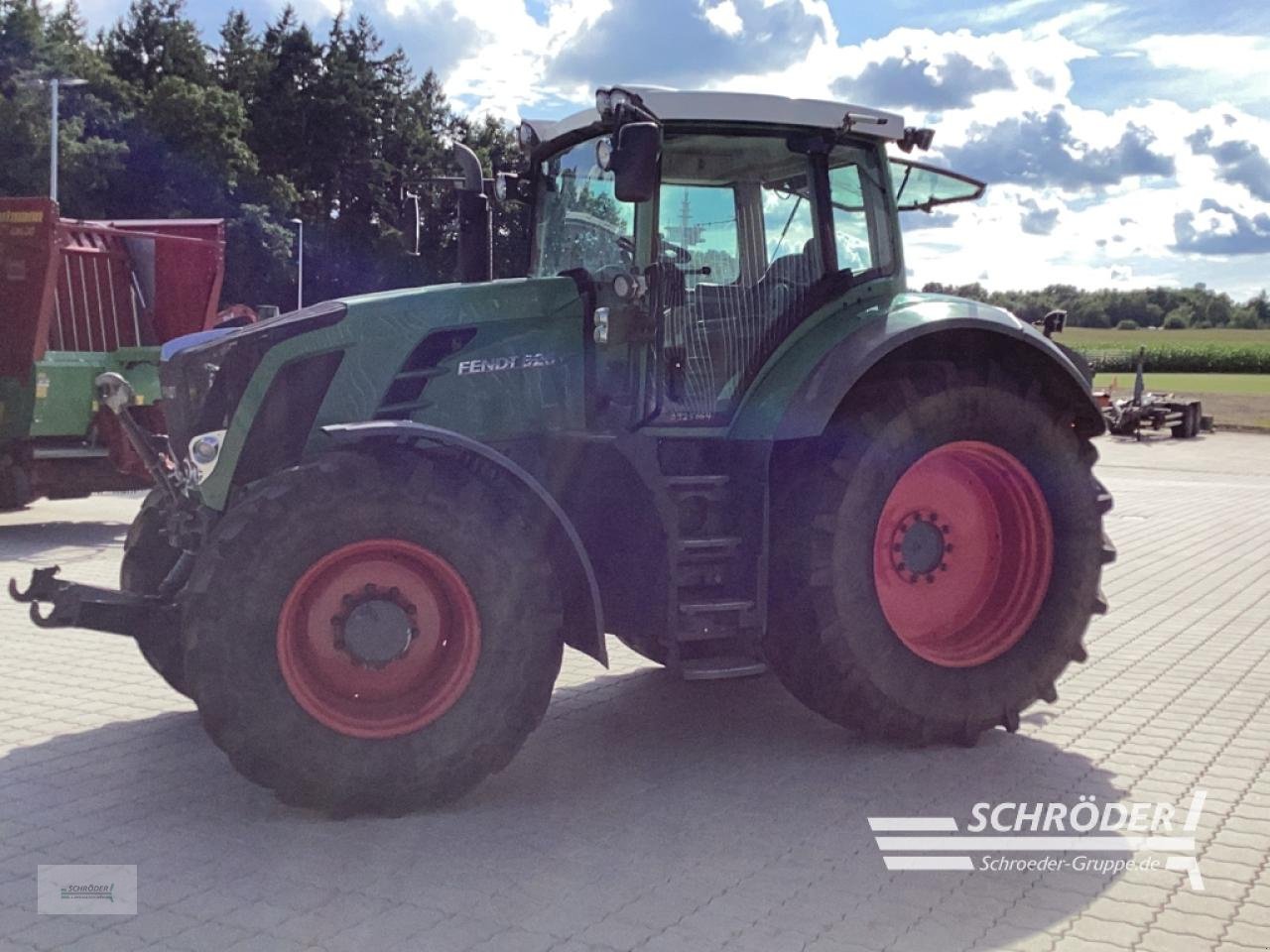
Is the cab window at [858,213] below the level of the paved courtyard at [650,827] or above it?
above

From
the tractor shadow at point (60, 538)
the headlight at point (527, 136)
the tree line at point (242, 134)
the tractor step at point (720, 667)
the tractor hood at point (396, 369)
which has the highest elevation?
the tree line at point (242, 134)

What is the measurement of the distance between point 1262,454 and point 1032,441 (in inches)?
837

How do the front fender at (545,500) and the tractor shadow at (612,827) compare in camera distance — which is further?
the front fender at (545,500)

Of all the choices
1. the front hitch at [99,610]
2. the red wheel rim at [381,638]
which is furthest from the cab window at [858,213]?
the front hitch at [99,610]

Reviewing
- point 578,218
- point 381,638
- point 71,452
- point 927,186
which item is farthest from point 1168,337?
point 381,638

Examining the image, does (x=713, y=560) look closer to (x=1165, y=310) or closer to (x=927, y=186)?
(x=927, y=186)

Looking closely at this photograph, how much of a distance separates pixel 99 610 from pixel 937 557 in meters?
3.24

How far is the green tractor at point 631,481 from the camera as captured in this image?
14.3 feet

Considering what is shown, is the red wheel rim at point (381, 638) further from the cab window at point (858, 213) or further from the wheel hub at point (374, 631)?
the cab window at point (858, 213)

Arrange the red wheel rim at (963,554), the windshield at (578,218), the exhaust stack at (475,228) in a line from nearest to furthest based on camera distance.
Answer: the windshield at (578,218) < the red wheel rim at (963,554) < the exhaust stack at (475,228)

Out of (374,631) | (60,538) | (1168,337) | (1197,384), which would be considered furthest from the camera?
(1168,337)

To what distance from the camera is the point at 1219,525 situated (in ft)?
43.7

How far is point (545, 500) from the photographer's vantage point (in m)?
4.50

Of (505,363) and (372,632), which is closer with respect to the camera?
(372,632)
